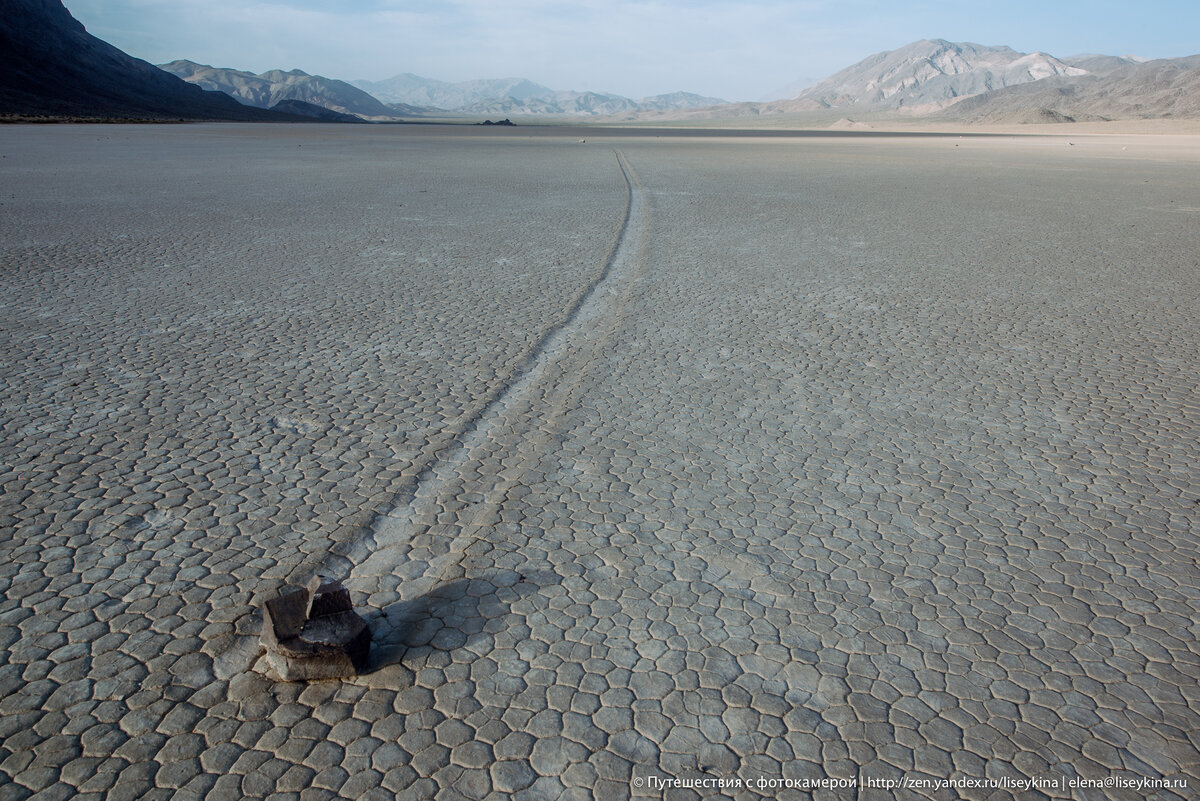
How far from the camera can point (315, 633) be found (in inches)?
99.0

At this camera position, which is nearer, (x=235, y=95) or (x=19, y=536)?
(x=19, y=536)

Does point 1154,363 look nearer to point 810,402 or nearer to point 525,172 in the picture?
point 810,402

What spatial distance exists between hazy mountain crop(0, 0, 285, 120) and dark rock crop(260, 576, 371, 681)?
74620 mm

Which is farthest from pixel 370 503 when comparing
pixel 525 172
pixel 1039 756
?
pixel 525 172

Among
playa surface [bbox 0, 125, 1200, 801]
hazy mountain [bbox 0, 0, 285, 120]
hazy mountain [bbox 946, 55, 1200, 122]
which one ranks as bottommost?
hazy mountain [bbox 946, 55, 1200, 122]

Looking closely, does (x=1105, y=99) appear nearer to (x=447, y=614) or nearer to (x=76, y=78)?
(x=76, y=78)

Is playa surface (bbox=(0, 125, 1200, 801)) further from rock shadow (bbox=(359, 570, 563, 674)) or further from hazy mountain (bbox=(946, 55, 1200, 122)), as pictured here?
hazy mountain (bbox=(946, 55, 1200, 122))

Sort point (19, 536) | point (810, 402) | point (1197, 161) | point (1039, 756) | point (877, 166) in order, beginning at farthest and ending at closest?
point (1197, 161), point (877, 166), point (810, 402), point (19, 536), point (1039, 756)

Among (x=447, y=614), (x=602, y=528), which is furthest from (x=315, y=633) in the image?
(x=602, y=528)

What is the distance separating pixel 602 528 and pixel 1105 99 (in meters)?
143

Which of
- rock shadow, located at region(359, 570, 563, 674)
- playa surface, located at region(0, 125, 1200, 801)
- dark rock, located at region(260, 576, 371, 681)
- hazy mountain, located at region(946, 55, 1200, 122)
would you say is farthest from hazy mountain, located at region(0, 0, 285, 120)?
hazy mountain, located at region(946, 55, 1200, 122)

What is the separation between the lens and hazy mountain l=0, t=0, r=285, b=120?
73.7 meters

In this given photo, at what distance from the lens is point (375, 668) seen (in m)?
2.59

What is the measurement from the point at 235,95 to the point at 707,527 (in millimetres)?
218951
